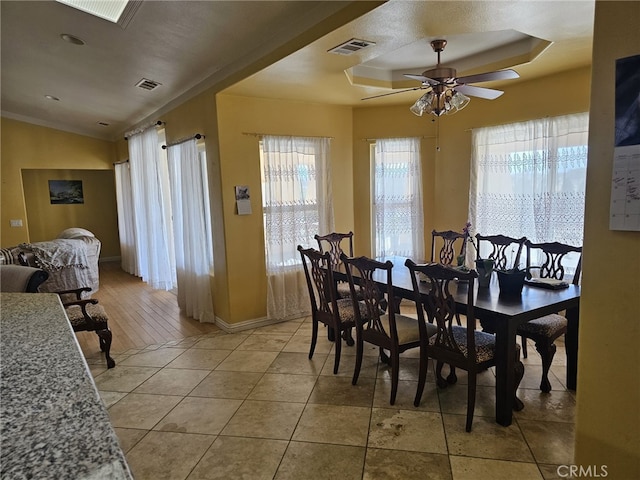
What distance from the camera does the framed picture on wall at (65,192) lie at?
8391 millimetres

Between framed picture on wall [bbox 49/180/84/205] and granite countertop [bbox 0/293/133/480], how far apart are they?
28.5ft

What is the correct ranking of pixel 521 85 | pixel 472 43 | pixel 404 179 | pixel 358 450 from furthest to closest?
1. pixel 404 179
2. pixel 521 85
3. pixel 472 43
4. pixel 358 450

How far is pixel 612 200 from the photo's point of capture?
1439 mm

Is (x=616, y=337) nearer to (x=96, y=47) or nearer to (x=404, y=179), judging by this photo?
(x=404, y=179)

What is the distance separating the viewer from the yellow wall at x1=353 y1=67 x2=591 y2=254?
4.22 metres

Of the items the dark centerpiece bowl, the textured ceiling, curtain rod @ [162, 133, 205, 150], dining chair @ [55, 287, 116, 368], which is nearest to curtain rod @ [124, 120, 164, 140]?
the textured ceiling

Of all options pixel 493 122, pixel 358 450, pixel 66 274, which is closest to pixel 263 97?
pixel 493 122

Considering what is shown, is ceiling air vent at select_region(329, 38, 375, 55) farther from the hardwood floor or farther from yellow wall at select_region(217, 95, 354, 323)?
the hardwood floor

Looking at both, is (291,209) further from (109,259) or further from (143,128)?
(109,259)

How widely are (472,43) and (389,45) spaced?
1.07m

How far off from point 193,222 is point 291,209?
110 cm

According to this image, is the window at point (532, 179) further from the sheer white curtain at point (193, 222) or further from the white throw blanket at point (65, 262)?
the white throw blanket at point (65, 262)

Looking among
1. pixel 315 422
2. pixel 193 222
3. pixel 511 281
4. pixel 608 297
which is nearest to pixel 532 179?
pixel 511 281

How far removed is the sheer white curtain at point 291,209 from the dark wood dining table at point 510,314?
1894mm
